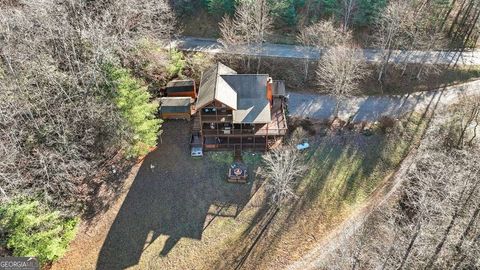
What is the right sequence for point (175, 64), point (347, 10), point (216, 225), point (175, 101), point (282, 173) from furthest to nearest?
point (347, 10)
point (175, 64)
point (175, 101)
point (216, 225)
point (282, 173)

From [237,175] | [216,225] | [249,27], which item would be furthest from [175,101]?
[216,225]

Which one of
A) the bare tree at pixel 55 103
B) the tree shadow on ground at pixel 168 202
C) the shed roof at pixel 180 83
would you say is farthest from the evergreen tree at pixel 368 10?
the bare tree at pixel 55 103

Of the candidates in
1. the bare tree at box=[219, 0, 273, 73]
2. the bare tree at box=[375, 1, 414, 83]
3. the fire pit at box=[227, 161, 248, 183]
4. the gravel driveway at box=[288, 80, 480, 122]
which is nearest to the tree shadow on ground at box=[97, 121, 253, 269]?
the fire pit at box=[227, 161, 248, 183]

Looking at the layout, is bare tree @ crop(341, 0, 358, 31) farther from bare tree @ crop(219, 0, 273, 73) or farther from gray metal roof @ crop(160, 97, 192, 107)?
gray metal roof @ crop(160, 97, 192, 107)

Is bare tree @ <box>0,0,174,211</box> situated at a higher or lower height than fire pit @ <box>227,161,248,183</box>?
higher

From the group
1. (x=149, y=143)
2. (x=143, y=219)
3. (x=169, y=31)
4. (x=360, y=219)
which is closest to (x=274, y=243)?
(x=360, y=219)

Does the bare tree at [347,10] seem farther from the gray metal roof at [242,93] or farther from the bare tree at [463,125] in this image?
the bare tree at [463,125]

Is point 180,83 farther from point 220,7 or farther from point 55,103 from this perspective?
point 55,103
